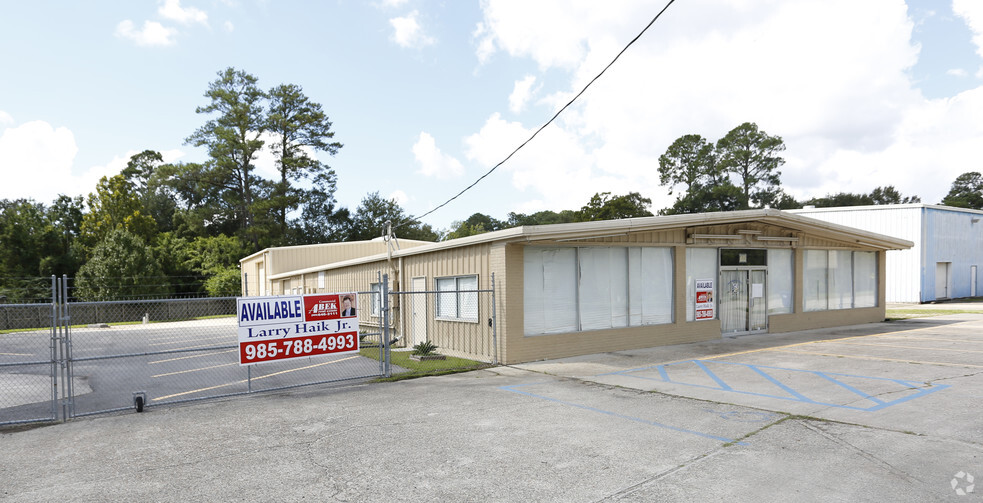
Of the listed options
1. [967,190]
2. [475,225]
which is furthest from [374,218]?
[967,190]

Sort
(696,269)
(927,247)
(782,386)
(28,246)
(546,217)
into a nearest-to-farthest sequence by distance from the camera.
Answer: (782,386) < (696,269) < (927,247) < (28,246) < (546,217)

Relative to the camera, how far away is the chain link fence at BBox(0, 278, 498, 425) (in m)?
8.50

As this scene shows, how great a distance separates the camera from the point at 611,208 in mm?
58438

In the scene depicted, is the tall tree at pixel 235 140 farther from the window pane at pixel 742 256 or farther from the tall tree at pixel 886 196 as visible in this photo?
the tall tree at pixel 886 196

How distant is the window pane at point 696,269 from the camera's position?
15859 mm

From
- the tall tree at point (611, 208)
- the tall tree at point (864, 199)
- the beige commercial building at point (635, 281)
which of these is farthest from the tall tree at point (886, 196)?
the beige commercial building at point (635, 281)

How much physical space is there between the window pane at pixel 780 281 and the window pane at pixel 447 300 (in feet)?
34.9

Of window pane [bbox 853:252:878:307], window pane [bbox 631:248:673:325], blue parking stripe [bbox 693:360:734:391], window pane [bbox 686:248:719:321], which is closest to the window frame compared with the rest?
window pane [bbox 631:248:673:325]

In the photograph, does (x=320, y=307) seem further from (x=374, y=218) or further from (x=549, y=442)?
(x=374, y=218)

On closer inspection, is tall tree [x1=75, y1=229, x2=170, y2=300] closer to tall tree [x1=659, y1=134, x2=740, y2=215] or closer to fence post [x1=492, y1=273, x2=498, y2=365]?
fence post [x1=492, y1=273, x2=498, y2=365]

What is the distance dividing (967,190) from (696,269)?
3915 inches

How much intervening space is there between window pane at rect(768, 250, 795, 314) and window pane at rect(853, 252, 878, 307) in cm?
444

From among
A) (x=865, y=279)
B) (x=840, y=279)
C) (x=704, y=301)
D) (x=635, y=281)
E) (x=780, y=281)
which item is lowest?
(x=704, y=301)

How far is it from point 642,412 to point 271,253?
3009 centimetres
